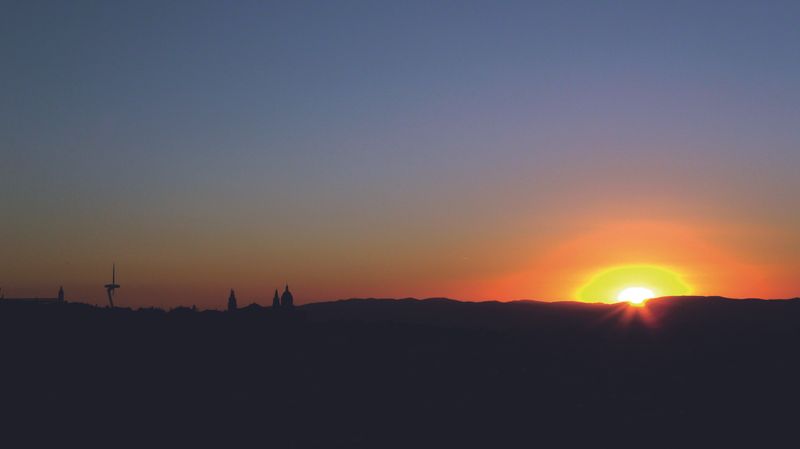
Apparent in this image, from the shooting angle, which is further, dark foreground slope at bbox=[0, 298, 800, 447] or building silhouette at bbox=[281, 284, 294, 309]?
building silhouette at bbox=[281, 284, 294, 309]

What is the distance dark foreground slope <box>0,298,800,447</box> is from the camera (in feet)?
84.7

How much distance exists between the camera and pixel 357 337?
35.1m

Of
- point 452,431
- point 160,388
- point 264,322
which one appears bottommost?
point 452,431

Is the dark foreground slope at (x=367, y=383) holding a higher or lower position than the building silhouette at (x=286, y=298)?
lower

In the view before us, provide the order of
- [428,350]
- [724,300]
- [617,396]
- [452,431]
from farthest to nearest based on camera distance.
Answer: [724,300]
[428,350]
[617,396]
[452,431]

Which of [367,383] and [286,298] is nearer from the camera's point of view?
[367,383]

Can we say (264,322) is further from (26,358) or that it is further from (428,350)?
(26,358)

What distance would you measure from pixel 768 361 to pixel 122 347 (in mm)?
28167

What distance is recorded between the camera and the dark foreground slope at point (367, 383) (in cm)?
2583

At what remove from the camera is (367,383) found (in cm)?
3028

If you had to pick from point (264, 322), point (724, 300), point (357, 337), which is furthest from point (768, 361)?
point (724, 300)

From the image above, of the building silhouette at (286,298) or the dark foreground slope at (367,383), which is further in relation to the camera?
the building silhouette at (286,298)

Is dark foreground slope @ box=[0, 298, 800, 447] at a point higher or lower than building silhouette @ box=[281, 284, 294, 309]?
lower

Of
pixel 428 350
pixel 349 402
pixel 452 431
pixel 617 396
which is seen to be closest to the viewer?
pixel 452 431
